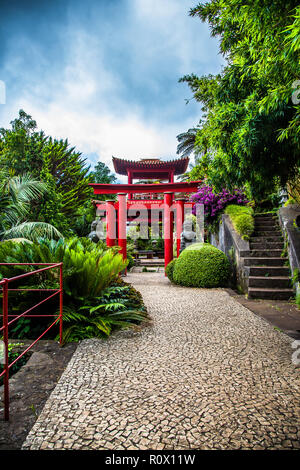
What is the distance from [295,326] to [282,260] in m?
2.28

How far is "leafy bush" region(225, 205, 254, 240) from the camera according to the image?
228 inches

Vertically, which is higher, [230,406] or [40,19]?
[40,19]

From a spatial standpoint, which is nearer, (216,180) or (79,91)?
(216,180)

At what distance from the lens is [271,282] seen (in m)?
4.69

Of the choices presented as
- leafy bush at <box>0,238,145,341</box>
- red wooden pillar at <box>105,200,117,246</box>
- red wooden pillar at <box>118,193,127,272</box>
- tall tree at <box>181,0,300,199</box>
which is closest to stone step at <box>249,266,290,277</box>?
tall tree at <box>181,0,300,199</box>

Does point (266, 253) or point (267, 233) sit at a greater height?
point (267, 233)

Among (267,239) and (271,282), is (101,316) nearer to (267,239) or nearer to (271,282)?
(271,282)

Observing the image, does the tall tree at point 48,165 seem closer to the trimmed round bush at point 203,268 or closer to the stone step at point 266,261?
the trimmed round bush at point 203,268

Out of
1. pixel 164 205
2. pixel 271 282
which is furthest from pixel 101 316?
pixel 164 205

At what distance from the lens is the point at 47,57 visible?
5141 millimetres

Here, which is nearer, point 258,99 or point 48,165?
point 258,99

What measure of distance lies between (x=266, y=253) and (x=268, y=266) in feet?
1.22

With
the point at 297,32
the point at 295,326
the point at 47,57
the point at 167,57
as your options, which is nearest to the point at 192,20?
the point at 167,57

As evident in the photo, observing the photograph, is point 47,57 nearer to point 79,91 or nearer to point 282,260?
point 79,91
